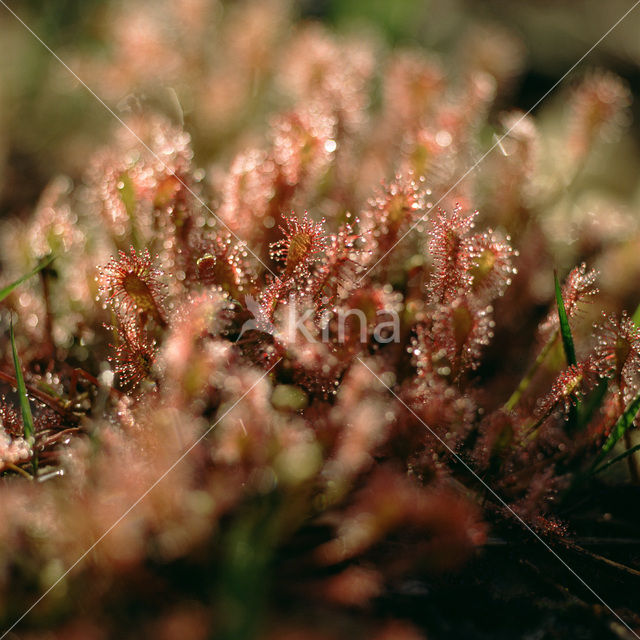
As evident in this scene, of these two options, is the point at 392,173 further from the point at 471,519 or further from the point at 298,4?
the point at 298,4

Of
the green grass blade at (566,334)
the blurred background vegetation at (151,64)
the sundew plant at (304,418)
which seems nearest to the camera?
the sundew plant at (304,418)

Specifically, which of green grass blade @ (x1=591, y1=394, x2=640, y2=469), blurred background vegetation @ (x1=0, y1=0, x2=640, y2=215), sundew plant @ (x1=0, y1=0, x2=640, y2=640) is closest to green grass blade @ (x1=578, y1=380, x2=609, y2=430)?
sundew plant @ (x1=0, y1=0, x2=640, y2=640)

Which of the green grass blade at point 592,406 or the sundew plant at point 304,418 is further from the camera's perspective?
the green grass blade at point 592,406

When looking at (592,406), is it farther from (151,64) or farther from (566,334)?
(151,64)

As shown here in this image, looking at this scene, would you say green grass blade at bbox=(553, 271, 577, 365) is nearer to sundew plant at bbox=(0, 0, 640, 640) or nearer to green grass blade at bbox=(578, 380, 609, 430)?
sundew plant at bbox=(0, 0, 640, 640)

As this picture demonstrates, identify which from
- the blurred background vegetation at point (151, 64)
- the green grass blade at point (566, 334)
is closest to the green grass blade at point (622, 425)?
the green grass blade at point (566, 334)

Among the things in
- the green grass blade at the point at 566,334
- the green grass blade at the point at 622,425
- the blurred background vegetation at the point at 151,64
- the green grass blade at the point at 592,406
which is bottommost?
the green grass blade at the point at 622,425

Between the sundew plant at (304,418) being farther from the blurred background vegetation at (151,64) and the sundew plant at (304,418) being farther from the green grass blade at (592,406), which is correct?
the blurred background vegetation at (151,64)

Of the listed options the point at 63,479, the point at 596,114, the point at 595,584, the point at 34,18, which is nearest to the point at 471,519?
the point at 595,584
